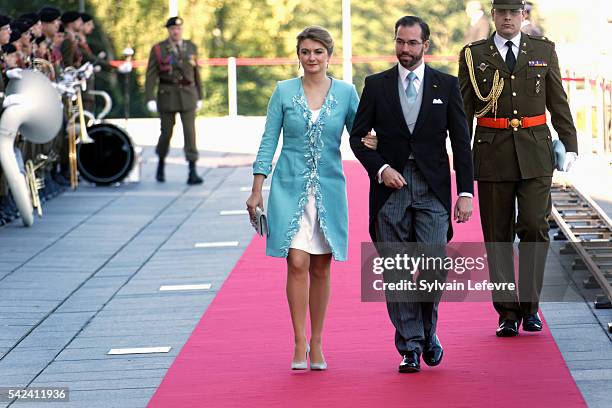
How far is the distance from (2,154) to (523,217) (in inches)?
261

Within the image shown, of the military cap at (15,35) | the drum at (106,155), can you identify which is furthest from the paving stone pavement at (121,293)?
the military cap at (15,35)

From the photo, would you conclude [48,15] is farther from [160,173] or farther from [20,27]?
[20,27]

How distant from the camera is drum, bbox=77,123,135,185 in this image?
690 inches

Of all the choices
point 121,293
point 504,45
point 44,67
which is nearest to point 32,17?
point 44,67

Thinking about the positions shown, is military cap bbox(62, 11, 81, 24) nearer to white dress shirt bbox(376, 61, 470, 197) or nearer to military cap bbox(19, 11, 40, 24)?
military cap bbox(19, 11, 40, 24)

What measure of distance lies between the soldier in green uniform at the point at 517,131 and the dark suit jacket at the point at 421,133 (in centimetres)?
83

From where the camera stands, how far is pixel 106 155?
1759 cm

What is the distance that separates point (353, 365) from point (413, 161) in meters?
1.14

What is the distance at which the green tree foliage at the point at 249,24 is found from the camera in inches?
1110

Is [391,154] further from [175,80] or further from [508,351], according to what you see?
[175,80]

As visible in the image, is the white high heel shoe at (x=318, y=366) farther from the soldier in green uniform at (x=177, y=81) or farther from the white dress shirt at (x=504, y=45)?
the soldier in green uniform at (x=177, y=81)

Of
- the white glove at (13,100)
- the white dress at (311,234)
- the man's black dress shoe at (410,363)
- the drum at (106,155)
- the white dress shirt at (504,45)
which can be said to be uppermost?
the white dress shirt at (504,45)

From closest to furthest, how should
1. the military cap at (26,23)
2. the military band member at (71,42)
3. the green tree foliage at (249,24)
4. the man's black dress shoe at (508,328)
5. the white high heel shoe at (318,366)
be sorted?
the white high heel shoe at (318,366) → the man's black dress shoe at (508,328) → the military cap at (26,23) → the military band member at (71,42) → the green tree foliage at (249,24)

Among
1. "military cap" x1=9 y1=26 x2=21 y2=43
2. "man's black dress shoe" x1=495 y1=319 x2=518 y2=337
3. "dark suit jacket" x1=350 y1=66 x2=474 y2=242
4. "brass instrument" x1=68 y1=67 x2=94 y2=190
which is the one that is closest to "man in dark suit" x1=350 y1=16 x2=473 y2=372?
"dark suit jacket" x1=350 y1=66 x2=474 y2=242
